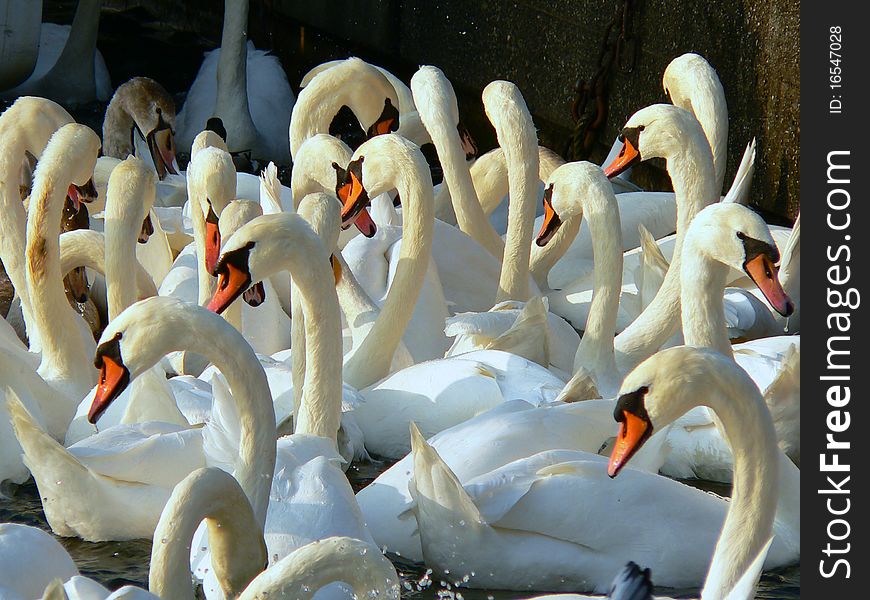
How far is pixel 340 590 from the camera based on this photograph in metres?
4.09

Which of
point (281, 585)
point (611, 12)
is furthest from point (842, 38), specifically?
point (611, 12)

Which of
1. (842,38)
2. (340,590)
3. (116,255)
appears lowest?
(340,590)

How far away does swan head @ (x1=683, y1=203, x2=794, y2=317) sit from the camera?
5426mm

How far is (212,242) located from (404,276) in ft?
2.48

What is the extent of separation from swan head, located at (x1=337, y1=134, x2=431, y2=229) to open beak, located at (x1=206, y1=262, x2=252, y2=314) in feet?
4.33

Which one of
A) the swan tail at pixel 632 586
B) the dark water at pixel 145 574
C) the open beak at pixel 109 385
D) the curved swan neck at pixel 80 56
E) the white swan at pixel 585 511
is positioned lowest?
the dark water at pixel 145 574

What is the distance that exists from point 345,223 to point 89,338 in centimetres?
110

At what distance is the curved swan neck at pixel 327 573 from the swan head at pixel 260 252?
5.69ft

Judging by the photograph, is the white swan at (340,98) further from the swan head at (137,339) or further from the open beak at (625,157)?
the swan head at (137,339)

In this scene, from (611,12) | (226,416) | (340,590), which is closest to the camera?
(340,590)

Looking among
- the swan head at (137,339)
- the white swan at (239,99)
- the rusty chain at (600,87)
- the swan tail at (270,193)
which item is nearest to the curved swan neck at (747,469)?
the swan head at (137,339)

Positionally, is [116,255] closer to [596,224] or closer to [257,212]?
[257,212]

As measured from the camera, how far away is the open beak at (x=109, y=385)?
4.42 metres

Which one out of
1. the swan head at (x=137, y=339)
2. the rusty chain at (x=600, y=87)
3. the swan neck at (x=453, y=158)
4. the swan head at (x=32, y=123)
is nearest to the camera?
the swan head at (x=137, y=339)
